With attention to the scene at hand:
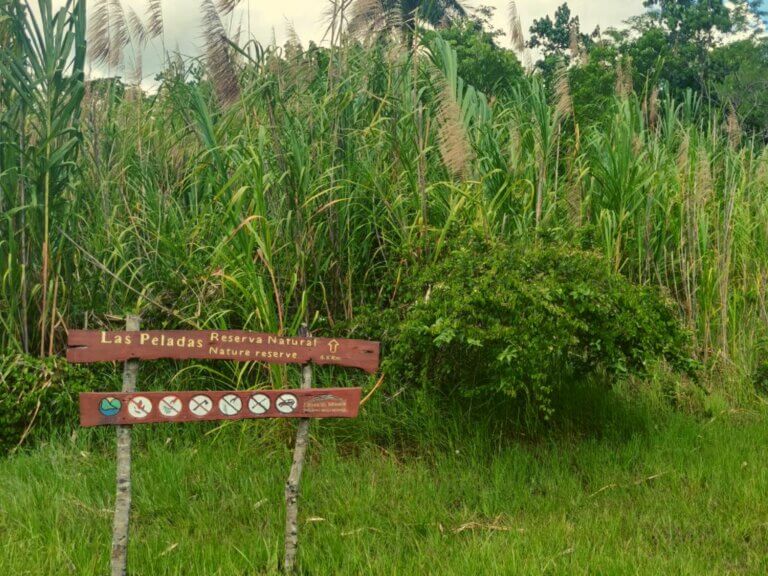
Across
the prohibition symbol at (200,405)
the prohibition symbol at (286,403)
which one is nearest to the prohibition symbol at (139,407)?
the prohibition symbol at (200,405)

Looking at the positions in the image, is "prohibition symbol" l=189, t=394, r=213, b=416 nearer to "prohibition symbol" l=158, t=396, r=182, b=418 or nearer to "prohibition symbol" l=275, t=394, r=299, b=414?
"prohibition symbol" l=158, t=396, r=182, b=418

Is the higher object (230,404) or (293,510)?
(230,404)

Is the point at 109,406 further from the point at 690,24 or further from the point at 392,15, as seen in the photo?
the point at 690,24

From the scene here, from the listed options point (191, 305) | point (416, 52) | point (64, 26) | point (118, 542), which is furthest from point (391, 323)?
point (64, 26)

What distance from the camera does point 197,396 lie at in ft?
9.82

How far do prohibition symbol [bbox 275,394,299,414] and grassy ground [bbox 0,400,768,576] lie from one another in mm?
567

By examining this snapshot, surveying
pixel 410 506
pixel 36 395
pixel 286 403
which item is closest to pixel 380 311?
pixel 410 506

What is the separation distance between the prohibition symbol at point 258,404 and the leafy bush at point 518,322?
3.51 ft

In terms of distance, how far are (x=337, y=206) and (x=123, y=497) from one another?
231cm

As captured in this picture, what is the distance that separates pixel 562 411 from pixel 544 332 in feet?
3.07

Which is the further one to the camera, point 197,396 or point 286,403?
point 286,403

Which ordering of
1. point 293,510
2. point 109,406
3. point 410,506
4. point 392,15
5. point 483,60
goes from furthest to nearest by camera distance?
point 483,60
point 392,15
point 410,506
point 293,510
point 109,406

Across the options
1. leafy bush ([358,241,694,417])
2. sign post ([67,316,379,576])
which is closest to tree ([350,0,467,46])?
leafy bush ([358,241,694,417])

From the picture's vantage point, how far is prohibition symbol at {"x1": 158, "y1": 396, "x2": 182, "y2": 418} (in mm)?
2932
